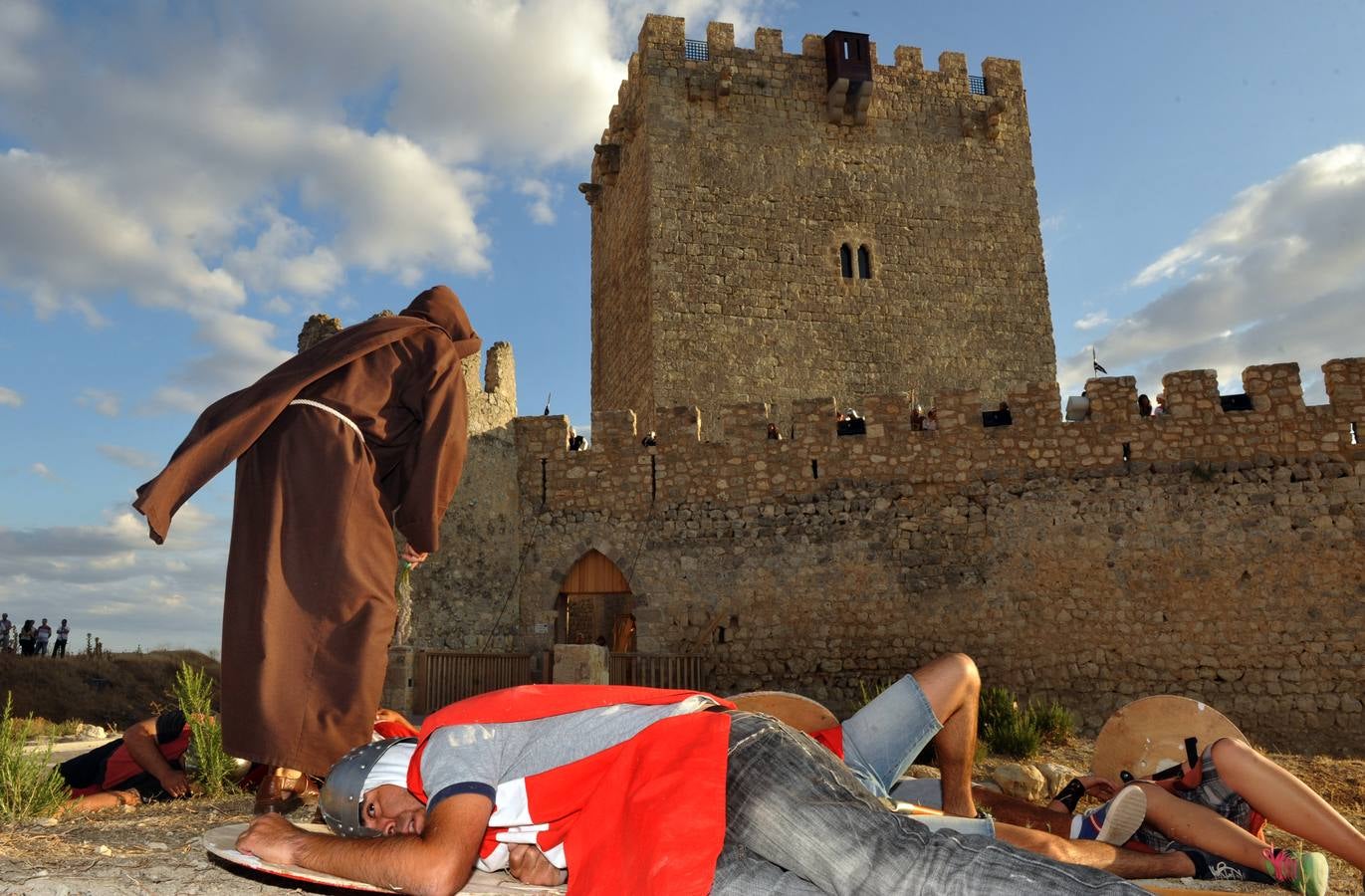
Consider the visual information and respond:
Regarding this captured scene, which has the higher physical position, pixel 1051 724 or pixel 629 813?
pixel 629 813

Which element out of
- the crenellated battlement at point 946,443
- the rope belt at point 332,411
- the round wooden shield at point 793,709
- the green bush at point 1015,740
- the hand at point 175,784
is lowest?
the green bush at point 1015,740

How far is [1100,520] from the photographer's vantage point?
10.0 meters

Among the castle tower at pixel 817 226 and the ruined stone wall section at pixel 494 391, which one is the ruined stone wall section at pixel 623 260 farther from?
the ruined stone wall section at pixel 494 391

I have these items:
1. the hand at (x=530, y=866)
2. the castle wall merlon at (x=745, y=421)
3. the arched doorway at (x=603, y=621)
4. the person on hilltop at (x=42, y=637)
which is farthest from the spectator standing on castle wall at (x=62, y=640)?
the hand at (x=530, y=866)

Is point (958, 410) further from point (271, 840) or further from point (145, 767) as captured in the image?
point (271, 840)

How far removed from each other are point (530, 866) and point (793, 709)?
86.2 inches

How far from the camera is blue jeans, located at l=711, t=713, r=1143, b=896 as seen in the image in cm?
197

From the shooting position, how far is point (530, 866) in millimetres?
2451

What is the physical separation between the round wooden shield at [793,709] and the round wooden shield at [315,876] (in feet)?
6.51

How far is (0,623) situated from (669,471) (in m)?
14.6

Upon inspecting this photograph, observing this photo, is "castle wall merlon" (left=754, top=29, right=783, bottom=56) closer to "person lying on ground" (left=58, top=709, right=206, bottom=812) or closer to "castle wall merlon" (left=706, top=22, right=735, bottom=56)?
"castle wall merlon" (left=706, top=22, right=735, bottom=56)

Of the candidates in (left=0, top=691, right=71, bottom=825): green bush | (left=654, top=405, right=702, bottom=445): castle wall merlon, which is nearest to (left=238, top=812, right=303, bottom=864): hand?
(left=0, top=691, right=71, bottom=825): green bush

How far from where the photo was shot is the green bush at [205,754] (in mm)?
3854

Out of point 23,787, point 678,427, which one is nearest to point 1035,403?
point 678,427
